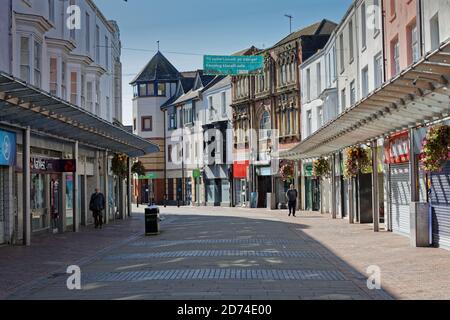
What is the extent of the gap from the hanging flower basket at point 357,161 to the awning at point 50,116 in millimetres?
8892

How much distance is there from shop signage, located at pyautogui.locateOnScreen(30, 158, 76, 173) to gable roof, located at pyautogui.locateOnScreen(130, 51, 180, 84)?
5422 centimetres

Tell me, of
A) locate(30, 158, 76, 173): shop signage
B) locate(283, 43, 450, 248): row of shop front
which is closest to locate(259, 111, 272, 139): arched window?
locate(283, 43, 450, 248): row of shop front

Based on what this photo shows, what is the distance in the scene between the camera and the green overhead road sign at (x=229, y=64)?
32750 millimetres

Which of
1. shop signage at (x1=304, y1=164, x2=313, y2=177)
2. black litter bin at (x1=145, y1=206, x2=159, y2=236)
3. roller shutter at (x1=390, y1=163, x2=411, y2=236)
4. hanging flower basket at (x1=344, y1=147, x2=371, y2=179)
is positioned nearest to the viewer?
roller shutter at (x1=390, y1=163, x2=411, y2=236)

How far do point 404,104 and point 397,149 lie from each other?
270 inches

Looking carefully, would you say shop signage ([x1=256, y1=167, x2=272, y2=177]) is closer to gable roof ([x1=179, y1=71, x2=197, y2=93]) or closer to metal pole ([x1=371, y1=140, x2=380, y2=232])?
gable roof ([x1=179, y1=71, x2=197, y2=93])

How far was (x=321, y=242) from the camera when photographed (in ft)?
67.7

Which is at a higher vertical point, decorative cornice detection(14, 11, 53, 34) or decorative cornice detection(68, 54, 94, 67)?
decorative cornice detection(68, 54, 94, 67)

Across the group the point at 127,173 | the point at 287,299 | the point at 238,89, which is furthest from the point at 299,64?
the point at 287,299

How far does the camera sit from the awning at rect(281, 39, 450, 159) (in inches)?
498

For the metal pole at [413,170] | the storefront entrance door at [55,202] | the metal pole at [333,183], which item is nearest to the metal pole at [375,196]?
the metal pole at [413,170]

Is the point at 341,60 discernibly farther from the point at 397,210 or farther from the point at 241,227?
the point at 397,210

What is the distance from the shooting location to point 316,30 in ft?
163
